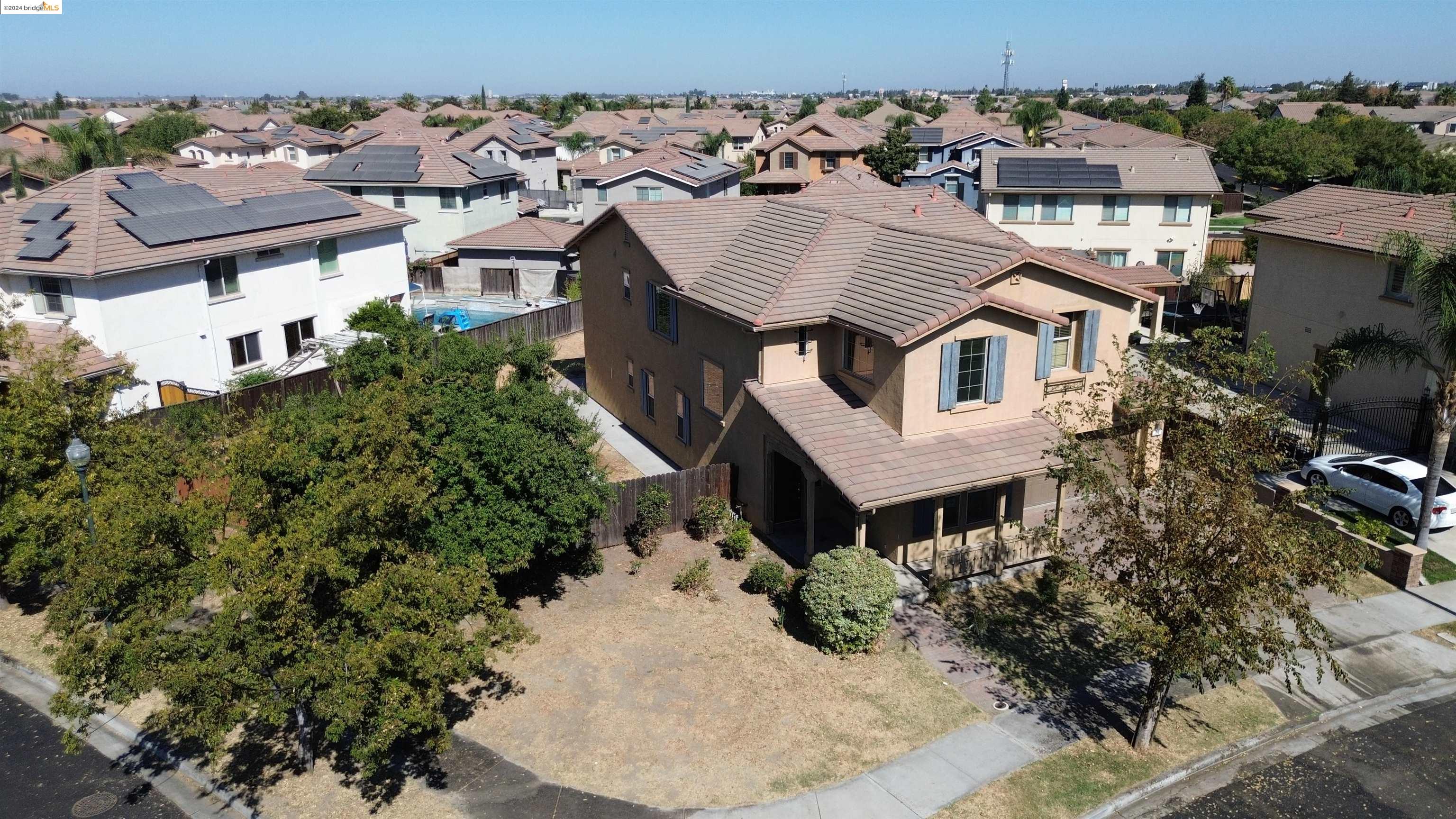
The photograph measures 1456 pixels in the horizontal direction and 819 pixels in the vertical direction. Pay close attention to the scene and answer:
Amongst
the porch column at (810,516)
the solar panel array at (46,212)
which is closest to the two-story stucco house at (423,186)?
the solar panel array at (46,212)

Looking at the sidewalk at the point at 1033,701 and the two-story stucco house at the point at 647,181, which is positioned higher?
the two-story stucco house at the point at 647,181

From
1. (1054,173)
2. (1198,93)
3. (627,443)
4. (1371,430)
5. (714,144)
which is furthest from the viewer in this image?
(1198,93)

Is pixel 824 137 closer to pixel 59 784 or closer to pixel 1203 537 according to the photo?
pixel 1203 537

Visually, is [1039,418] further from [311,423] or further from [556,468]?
[311,423]

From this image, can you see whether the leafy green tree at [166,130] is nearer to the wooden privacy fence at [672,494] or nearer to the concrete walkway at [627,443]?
the concrete walkway at [627,443]

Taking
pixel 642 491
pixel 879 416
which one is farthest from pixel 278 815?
pixel 879 416

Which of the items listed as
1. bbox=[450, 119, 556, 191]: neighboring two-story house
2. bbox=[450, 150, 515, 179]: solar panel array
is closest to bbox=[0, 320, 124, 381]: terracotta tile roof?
bbox=[450, 150, 515, 179]: solar panel array

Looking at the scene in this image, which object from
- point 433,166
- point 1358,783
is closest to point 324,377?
point 433,166
